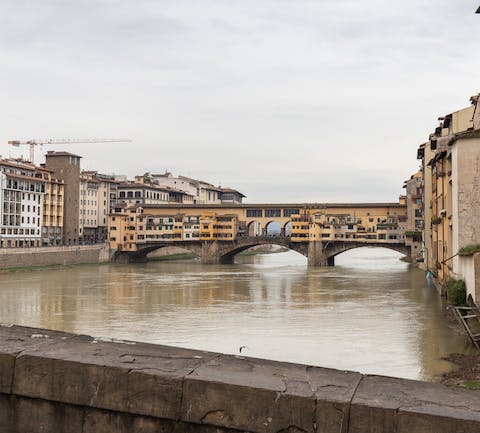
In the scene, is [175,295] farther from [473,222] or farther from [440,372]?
[440,372]

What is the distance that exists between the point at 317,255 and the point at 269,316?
3539 cm

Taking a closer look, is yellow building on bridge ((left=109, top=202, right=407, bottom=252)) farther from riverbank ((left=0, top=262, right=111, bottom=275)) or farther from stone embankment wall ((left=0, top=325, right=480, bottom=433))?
stone embankment wall ((left=0, top=325, right=480, bottom=433))

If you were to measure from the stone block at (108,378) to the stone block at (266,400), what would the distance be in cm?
10

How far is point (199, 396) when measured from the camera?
7.98 ft

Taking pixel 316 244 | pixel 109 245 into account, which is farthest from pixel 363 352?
pixel 109 245

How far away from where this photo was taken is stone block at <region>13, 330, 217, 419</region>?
2.49m

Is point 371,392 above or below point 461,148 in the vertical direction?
below

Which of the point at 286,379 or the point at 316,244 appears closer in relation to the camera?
the point at 286,379

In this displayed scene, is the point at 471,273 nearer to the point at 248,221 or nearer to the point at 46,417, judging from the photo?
the point at 46,417

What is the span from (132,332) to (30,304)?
9.82 m

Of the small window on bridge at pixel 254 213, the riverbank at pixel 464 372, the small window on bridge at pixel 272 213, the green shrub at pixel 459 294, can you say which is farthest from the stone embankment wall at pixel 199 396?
the small window on bridge at pixel 254 213

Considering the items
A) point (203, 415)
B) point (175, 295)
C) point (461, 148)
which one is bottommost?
point (175, 295)

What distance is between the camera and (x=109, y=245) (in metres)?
63.7

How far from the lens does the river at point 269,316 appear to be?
52.5 ft
